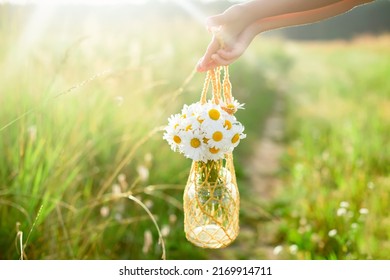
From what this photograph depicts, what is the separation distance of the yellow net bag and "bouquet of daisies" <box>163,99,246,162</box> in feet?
0.23

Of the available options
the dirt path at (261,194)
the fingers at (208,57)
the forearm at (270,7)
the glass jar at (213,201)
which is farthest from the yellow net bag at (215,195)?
the dirt path at (261,194)

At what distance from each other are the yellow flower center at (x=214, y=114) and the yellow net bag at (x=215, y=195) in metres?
0.07

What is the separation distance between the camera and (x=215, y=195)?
1.98 metres

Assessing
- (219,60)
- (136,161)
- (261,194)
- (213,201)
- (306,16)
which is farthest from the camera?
(261,194)

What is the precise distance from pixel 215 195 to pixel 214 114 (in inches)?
12.9

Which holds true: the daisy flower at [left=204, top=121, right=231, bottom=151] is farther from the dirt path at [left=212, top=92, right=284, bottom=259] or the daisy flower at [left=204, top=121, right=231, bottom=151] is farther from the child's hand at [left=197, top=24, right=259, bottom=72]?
Result: the dirt path at [left=212, top=92, right=284, bottom=259]

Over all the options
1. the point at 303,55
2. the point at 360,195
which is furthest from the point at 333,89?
the point at 303,55

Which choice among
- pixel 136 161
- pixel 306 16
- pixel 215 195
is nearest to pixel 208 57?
pixel 306 16

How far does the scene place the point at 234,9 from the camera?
5.96 feet

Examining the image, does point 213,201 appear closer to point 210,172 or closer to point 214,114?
point 210,172
